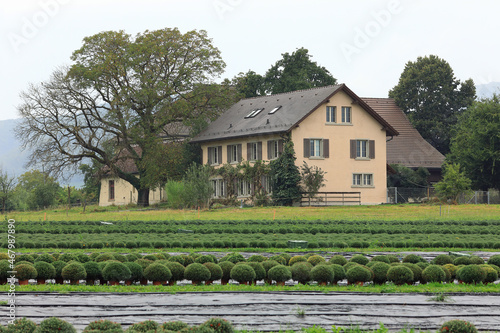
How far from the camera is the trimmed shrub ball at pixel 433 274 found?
52.1 ft

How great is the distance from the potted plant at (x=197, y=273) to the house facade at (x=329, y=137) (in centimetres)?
3817

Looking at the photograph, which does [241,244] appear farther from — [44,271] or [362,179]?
[362,179]

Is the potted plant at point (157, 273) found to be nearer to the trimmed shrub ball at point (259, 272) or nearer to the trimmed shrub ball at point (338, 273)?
the trimmed shrub ball at point (259, 272)

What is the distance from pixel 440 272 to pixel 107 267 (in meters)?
6.83

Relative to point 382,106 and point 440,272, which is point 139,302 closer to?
point 440,272

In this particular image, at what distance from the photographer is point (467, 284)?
52.1 ft

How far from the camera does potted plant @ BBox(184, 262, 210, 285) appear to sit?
15914mm

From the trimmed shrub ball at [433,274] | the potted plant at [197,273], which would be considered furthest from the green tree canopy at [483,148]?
the potted plant at [197,273]

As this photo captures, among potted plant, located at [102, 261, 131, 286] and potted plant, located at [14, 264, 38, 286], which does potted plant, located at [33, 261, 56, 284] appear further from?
potted plant, located at [102, 261, 131, 286]

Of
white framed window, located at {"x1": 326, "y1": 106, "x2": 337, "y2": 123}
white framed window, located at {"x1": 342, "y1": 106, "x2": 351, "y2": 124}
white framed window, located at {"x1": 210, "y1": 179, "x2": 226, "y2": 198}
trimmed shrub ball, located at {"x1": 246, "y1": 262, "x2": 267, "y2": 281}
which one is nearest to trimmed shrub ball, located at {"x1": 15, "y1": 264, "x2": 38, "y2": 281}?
trimmed shrub ball, located at {"x1": 246, "y1": 262, "x2": 267, "y2": 281}

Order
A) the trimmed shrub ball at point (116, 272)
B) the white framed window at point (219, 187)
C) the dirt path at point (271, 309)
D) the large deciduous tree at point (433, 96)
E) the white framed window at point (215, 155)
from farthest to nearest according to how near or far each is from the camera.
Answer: the large deciduous tree at point (433, 96) → the white framed window at point (215, 155) → the white framed window at point (219, 187) → the trimmed shrub ball at point (116, 272) → the dirt path at point (271, 309)

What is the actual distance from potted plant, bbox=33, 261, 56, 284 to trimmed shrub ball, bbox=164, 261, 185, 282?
234 centimetres

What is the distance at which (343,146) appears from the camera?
5675 centimetres

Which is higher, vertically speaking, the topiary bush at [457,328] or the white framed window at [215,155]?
the white framed window at [215,155]
